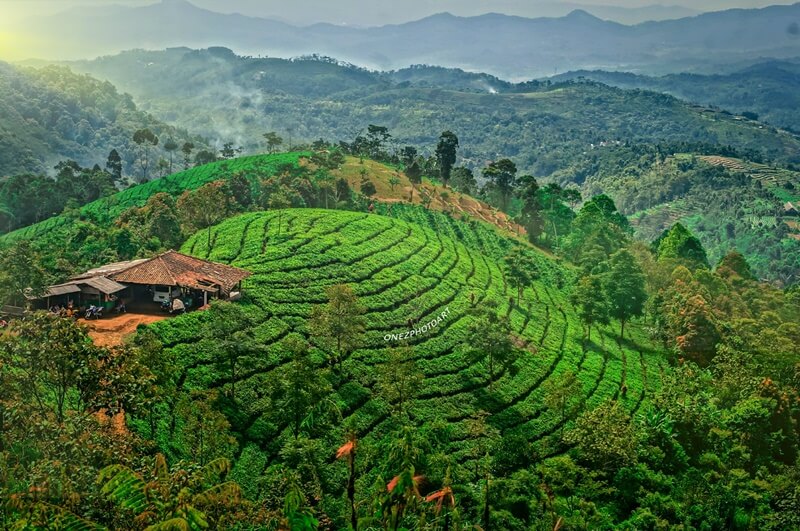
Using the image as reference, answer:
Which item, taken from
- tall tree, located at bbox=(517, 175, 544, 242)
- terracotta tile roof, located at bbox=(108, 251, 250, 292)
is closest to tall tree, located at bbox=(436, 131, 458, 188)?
tall tree, located at bbox=(517, 175, 544, 242)

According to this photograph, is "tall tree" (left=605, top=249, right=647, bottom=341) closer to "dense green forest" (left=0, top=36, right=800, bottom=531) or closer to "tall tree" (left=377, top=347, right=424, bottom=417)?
"dense green forest" (left=0, top=36, right=800, bottom=531)

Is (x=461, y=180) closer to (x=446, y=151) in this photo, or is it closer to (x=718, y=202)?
(x=446, y=151)

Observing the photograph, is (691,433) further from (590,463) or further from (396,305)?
(396,305)

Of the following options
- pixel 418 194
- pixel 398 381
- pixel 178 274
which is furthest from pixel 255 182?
Result: pixel 398 381

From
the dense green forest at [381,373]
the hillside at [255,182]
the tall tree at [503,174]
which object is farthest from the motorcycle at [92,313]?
the tall tree at [503,174]

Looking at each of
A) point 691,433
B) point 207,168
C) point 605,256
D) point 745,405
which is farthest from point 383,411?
point 207,168

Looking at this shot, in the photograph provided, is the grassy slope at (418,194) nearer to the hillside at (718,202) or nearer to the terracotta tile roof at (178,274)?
the terracotta tile roof at (178,274)
